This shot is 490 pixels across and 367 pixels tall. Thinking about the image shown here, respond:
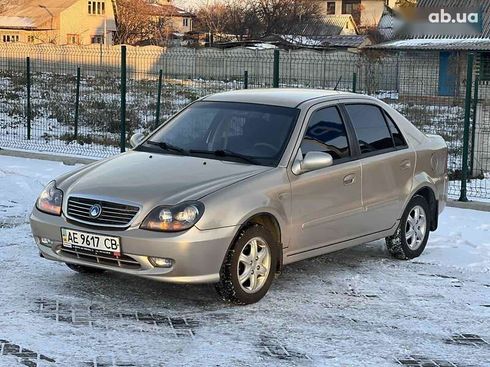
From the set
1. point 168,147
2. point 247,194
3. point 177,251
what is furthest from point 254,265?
point 168,147

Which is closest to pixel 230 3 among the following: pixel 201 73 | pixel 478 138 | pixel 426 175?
pixel 201 73

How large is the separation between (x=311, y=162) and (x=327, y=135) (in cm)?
61

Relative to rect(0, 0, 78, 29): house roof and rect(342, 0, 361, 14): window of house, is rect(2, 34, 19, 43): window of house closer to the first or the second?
rect(0, 0, 78, 29): house roof

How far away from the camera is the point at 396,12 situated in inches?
1639

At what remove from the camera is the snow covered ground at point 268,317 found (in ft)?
16.3

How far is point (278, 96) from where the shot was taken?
7137 mm

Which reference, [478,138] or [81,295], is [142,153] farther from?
[478,138]

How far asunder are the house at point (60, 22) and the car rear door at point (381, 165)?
67236mm

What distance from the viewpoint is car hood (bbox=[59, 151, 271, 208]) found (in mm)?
5781

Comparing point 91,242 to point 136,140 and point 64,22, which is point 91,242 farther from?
point 64,22

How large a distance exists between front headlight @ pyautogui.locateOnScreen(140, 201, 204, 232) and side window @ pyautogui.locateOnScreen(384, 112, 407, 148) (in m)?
2.72

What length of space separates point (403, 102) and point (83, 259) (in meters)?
14.6

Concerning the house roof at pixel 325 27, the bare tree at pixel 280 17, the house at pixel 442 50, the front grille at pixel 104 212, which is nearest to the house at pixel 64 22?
the bare tree at pixel 280 17

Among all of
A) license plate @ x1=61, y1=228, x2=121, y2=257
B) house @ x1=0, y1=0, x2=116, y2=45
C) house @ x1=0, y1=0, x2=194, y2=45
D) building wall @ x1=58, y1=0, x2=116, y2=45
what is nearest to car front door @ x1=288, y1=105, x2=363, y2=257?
license plate @ x1=61, y1=228, x2=121, y2=257
